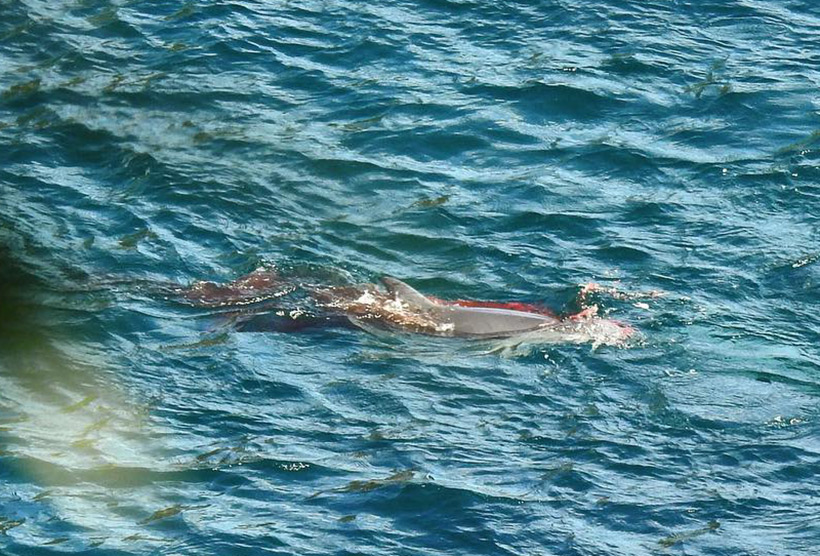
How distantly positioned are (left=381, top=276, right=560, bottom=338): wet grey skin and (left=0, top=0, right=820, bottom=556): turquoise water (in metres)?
0.30

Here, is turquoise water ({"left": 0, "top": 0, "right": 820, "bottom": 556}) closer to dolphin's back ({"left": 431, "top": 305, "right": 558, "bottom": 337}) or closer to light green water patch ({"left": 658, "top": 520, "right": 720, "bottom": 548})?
light green water patch ({"left": 658, "top": 520, "right": 720, "bottom": 548})

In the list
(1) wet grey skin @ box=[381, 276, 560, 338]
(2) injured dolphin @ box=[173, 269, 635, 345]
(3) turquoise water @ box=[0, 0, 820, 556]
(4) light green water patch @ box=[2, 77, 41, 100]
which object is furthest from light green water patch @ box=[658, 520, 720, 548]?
(4) light green water patch @ box=[2, 77, 41, 100]

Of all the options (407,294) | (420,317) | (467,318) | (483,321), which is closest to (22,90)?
(407,294)

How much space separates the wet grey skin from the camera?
1005cm

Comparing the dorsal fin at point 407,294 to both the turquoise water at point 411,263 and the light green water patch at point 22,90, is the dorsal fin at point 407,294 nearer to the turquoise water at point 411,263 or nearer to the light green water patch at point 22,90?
the turquoise water at point 411,263

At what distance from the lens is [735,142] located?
13.5 meters

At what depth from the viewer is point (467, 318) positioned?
10125mm

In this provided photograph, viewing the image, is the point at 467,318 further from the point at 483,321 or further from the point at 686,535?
the point at 686,535

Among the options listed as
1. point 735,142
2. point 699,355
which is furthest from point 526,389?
point 735,142

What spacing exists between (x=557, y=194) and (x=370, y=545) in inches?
236

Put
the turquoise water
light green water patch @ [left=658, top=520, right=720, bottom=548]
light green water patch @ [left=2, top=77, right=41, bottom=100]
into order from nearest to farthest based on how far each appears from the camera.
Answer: light green water patch @ [left=658, top=520, right=720, bottom=548]
the turquoise water
light green water patch @ [left=2, top=77, right=41, bottom=100]

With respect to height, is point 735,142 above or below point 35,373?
above

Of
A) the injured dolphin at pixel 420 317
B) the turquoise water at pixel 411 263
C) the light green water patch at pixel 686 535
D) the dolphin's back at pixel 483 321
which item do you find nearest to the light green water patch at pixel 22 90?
the turquoise water at pixel 411 263

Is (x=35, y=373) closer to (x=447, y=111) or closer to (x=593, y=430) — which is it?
(x=593, y=430)
